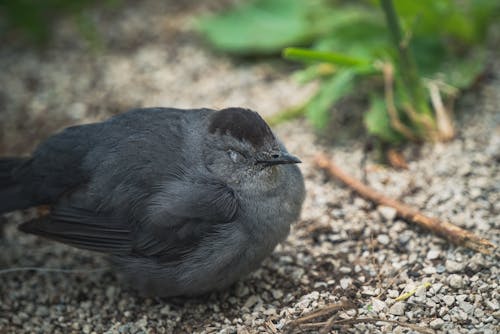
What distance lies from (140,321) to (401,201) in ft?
6.62

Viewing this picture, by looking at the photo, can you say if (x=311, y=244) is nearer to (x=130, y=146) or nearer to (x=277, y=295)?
(x=277, y=295)

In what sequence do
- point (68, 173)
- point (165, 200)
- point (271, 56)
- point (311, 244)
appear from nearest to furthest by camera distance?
point (165, 200), point (68, 173), point (311, 244), point (271, 56)

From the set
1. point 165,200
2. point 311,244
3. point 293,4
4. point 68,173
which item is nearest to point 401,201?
point 311,244

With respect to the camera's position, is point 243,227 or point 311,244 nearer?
point 243,227

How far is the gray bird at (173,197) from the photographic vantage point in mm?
3643

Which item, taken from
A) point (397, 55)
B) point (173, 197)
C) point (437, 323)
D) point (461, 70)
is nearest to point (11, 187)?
point (173, 197)

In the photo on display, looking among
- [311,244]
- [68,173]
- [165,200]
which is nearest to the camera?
[165,200]

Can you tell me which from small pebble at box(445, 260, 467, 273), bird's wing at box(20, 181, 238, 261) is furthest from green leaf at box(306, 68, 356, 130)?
small pebble at box(445, 260, 467, 273)

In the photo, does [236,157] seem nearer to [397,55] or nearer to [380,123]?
[380,123]

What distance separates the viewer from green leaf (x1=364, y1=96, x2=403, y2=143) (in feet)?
15.8

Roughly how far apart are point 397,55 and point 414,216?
1.36 metres

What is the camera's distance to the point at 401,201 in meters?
4.43

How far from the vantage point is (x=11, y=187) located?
13.5 ft

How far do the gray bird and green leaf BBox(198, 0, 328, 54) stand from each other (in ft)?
7.37
